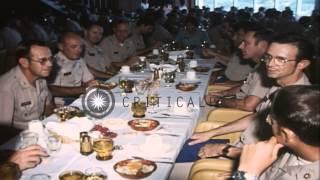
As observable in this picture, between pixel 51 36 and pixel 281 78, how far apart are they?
5.51m

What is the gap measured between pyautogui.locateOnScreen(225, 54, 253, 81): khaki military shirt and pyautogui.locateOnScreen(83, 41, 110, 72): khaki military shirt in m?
1.50

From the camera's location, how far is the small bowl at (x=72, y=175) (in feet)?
5.55

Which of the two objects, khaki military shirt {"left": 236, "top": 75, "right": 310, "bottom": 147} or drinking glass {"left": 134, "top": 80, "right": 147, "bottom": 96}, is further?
drinking glass {"left": 134, "top": 80, "right": 147, "bottom": 96}

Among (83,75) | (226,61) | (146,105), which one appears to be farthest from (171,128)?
(226,61)

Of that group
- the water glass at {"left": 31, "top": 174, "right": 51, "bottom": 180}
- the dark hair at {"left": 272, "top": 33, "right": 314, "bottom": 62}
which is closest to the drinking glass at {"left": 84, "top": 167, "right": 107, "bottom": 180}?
the water glass at {"left": 31, "top": 174, "right": 51, "bottom": 180}

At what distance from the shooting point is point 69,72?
13.1 ft

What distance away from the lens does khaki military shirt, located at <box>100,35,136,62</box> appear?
217 inches

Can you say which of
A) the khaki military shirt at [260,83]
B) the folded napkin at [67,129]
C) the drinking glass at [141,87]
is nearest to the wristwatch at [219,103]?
the khaki military shirt at [260,83]

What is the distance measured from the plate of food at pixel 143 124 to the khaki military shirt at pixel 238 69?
2351 millimetres

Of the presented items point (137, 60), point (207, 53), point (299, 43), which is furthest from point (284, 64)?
point (207, 53)

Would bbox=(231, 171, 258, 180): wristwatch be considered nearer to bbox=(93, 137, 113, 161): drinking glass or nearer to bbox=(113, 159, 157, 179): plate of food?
bbox=(113, 159, 157, 179): plate of food

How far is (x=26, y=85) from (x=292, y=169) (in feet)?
6.32

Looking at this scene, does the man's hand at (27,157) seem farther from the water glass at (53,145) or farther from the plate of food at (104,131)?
the plate of food at (104,131)

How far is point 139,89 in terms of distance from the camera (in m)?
3.24
